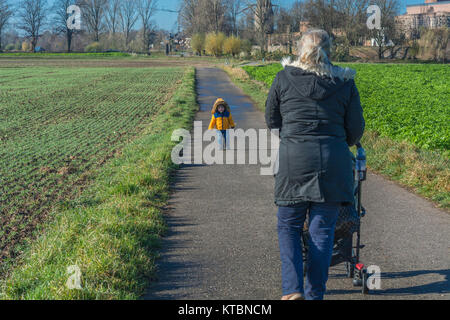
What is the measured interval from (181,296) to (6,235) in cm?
325

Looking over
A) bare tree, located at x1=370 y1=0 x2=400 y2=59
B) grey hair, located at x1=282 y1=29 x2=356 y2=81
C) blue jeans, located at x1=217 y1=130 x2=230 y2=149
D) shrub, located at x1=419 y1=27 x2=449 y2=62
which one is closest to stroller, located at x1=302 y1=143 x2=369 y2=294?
grey hair, located at x1=282 y1=29 x2=356 y2=81

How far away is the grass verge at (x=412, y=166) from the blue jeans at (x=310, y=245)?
386 centimetres

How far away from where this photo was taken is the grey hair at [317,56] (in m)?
3.46

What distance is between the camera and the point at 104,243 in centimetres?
479

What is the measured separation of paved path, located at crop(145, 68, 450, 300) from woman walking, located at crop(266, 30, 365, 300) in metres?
0.64

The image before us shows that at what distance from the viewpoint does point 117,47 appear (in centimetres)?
12406

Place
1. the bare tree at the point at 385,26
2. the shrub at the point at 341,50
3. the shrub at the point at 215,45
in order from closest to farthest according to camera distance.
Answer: the shrub at the point at 341,50 → the bare tree at the point at 385,26 → the shrub at the point at 215,45

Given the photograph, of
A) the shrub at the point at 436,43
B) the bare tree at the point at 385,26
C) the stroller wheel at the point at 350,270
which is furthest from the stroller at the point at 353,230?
the bare tree at the point at 385,26

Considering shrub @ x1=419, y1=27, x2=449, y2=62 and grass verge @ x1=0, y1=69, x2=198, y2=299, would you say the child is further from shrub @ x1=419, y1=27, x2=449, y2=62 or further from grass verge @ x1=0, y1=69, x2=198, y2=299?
shrub @ x1=419, y1=27, x2=449, y2=62

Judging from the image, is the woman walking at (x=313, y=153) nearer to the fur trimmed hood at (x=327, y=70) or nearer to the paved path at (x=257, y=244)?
the fur trimmed hood at (x=327, y=70)

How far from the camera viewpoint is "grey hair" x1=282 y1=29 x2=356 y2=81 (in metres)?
3.46

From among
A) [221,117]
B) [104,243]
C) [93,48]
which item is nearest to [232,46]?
[93,48]

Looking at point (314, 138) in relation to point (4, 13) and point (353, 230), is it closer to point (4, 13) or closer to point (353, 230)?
point (353, 230)
